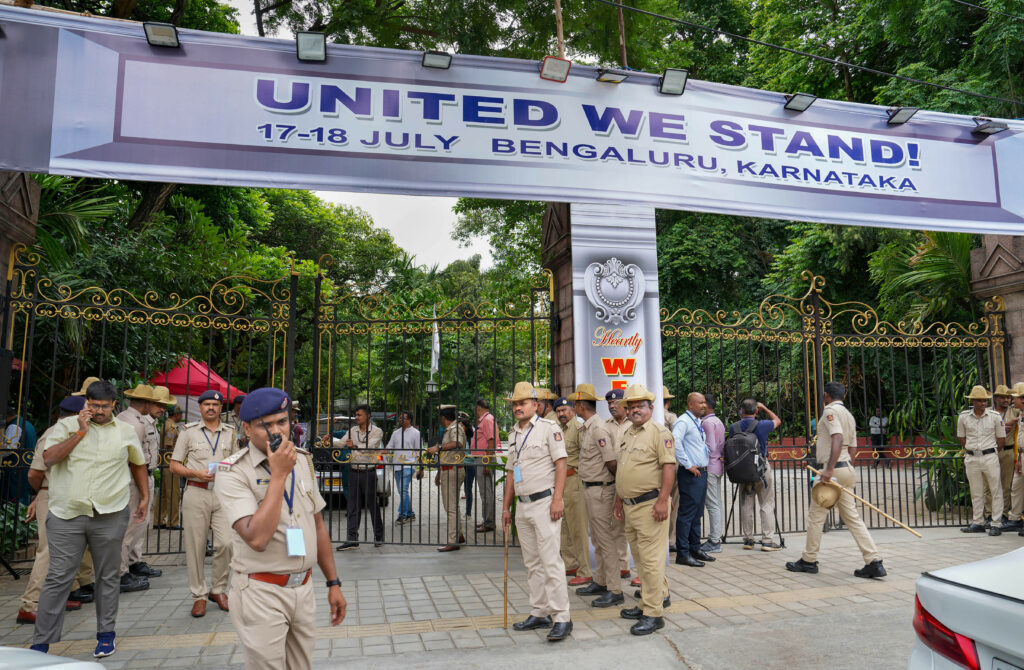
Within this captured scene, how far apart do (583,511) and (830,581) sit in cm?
238

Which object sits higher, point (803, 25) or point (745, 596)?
point (803, 25)

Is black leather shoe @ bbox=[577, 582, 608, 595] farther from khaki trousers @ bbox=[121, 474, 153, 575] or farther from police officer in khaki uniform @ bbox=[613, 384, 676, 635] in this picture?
khaki trousers @ bbox=[121, 474, 153, 575]

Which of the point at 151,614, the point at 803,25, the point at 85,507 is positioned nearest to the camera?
the point at 85,507

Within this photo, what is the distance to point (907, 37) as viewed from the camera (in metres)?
14.8

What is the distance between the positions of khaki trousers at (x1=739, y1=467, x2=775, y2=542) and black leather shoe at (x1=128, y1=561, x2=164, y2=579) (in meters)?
6.33

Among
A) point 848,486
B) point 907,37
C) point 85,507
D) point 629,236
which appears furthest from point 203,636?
point 907,37

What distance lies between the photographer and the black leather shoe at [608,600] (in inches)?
217

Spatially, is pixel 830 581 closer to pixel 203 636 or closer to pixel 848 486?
pixel 848 486

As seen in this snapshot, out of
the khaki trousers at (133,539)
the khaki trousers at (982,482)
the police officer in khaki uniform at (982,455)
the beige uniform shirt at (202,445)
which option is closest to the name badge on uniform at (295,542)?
the beige uniform shirt at (202,445)

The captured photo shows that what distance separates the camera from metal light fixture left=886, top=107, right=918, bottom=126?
26.1 feet

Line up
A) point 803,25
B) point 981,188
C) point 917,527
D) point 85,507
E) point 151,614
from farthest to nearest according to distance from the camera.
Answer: point 803,25
point 917,527
point 981,188
point 151,614
point 85,507

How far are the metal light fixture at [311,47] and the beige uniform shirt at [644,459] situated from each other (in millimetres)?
4723

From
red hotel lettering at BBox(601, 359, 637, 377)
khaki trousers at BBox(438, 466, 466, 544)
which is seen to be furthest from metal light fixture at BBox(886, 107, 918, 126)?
khaki trousers at BBox(438, 466, 466, 544)

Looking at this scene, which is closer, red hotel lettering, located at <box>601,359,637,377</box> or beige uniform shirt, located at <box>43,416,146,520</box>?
beige uniform shirt, located at <box>43,416,146,520</box>
